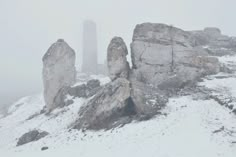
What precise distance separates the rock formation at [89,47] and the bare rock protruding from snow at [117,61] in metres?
78.5

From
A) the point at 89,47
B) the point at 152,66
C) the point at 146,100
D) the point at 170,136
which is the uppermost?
the point at 89,47

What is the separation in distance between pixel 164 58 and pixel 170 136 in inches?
510

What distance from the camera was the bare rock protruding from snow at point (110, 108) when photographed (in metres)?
27.5

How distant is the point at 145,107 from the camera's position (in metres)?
26.6

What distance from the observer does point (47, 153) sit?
23922 mm

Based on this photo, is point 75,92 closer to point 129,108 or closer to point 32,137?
point 32,137

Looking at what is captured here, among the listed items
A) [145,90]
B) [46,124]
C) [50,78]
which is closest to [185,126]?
[145,90]

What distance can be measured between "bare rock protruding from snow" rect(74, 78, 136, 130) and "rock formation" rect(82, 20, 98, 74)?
82962mm

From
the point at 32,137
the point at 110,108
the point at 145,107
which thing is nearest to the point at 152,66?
the point at 145,107

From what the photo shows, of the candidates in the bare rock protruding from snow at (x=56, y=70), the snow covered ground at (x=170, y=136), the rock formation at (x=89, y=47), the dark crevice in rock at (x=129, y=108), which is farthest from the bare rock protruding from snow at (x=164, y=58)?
the rock formation at (x=89, y=47)

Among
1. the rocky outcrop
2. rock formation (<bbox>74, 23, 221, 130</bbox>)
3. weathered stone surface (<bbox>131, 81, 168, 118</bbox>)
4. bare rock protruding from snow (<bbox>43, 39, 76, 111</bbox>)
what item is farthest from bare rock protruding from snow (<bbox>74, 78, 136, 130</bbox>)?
bare rock protruding from snow (<bbox>43, 39, 76, 111</bbox>)

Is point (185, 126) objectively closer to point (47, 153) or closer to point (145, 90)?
point (145, 90)

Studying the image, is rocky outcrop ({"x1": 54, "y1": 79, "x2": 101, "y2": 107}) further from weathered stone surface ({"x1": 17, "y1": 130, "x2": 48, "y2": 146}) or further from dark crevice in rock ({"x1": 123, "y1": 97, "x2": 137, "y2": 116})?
dark crevice in rock ({"x1": 123, "y1": 97, "x2": 137, "y2": 116})

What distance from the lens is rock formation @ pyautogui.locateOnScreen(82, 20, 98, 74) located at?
117 metres
